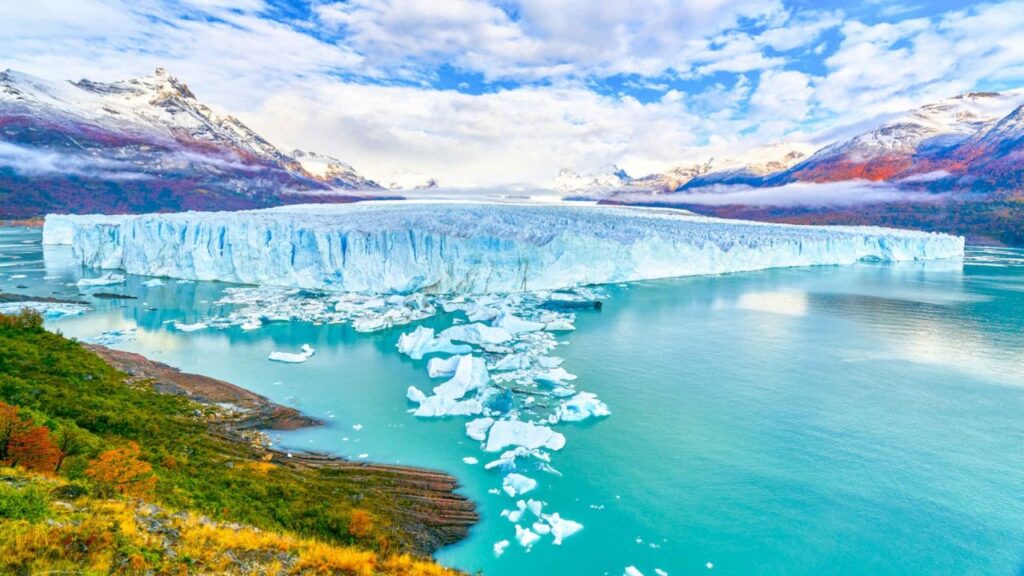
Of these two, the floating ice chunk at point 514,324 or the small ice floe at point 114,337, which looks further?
the floating ice chunk at point 514,324

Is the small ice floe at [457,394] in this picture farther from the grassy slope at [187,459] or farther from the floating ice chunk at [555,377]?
the grassy slope at [187,459]

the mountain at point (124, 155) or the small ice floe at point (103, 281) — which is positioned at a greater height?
the mountain at point (124, 155)

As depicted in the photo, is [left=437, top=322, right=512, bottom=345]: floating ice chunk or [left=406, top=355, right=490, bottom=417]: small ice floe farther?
[left=437, top=322, right=512, bottom=345]: floating ice chunk

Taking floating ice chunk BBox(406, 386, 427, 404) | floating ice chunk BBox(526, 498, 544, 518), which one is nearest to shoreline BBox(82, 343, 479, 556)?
floating ice chunk BBox(526, 498, 544, 518)

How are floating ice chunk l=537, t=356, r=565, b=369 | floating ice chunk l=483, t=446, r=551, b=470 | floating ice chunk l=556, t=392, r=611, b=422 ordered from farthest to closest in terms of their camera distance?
1. floating ice chunk l=537, t=356, r=565, b=369
2. floating ice chunk l=556, t=392, r=611, b=422
3. floating ice chunk l=483, t=446, r=551, b=470

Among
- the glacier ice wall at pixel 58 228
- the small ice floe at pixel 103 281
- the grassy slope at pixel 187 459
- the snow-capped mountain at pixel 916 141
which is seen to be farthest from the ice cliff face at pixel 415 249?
the snow-capped mountain at pixel 916 141

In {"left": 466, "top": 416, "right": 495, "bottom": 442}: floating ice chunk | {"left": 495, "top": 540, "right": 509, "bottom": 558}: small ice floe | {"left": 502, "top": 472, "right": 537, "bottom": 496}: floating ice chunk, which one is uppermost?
{"left": 466, "top": 416, "right": 495, "bottom": 442}: floating ice chunk

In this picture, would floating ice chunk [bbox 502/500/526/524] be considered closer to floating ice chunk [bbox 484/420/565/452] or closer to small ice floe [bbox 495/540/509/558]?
small ice floe [bbox 495/540/509/558]
